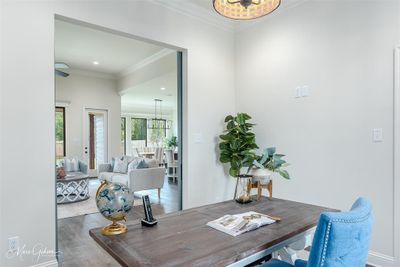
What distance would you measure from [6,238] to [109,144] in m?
5.62

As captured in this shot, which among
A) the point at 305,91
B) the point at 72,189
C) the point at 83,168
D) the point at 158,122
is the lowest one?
the point at 72,189

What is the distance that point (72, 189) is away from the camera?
4.96 m

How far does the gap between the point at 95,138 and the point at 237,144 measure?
5669 millimetres

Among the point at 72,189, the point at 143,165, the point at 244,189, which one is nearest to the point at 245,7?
the point at 244,189

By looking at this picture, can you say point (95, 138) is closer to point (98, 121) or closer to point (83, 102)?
point (98, 121)

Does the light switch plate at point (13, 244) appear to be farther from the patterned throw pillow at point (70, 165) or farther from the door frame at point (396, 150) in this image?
the patterned throw pillow at point (70, 165)

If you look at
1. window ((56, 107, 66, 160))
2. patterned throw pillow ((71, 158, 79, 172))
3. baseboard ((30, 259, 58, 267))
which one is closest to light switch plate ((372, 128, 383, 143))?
baseboard ((30, 259, 58, 267))

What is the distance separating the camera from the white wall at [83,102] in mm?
6914

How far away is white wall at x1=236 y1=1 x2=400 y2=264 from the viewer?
93.1 inches

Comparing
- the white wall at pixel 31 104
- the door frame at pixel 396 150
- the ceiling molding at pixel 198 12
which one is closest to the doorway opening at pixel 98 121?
the ceiling molding at pixel 198 12

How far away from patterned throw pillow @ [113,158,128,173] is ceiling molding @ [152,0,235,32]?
3749 millimetres

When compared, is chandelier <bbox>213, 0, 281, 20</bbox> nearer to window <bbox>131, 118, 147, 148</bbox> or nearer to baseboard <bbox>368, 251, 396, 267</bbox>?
baseboard <bbox>368, 251, 396, 267</bbox>

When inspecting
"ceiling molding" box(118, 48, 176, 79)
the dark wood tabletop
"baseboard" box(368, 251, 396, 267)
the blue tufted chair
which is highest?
"ceiling molding" box(118, 48, 176, 79)

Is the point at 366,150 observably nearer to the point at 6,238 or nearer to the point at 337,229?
the point at 337,229
